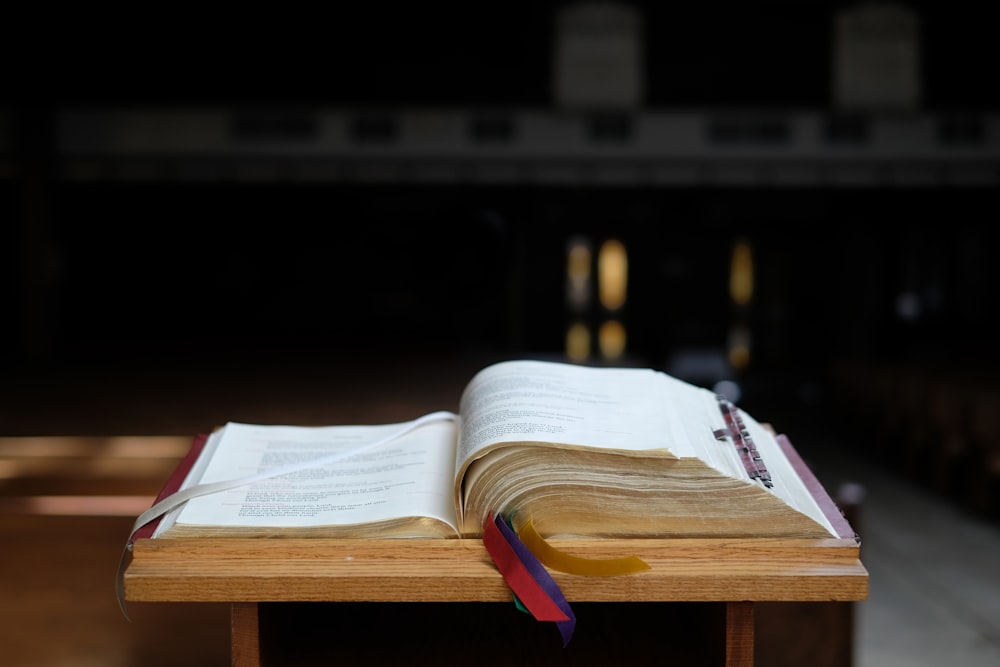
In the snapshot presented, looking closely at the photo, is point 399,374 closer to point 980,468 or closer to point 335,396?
point 335,396

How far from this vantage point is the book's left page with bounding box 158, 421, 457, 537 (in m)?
0.84

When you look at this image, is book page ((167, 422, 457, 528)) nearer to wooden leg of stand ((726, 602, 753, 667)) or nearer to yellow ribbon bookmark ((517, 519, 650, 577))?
yellow ribbon bookmark ((517, 519, 650, 577))

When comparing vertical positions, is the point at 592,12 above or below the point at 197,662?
above

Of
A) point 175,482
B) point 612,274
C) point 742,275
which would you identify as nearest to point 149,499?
point 175,482

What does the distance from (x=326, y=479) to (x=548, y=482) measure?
26cm

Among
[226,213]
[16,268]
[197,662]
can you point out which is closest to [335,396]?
[197,662]

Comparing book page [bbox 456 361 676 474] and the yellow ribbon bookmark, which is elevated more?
book page [bbox 456 361 676 474]

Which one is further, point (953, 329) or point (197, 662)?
point (953, 329)

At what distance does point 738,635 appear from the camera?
2.70 feet

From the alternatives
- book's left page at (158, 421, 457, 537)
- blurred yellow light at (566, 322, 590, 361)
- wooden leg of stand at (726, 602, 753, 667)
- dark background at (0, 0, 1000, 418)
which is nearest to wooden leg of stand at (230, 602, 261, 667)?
book's left page at (158, 421, 457, 537)

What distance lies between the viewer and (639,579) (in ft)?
2.60

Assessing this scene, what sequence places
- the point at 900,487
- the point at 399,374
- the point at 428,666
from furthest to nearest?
the point at 900,487 < the point at 399,374 < the point at 428,666

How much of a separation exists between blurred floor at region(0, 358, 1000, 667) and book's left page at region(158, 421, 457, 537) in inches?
17.6

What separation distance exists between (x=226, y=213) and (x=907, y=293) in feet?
28.6
